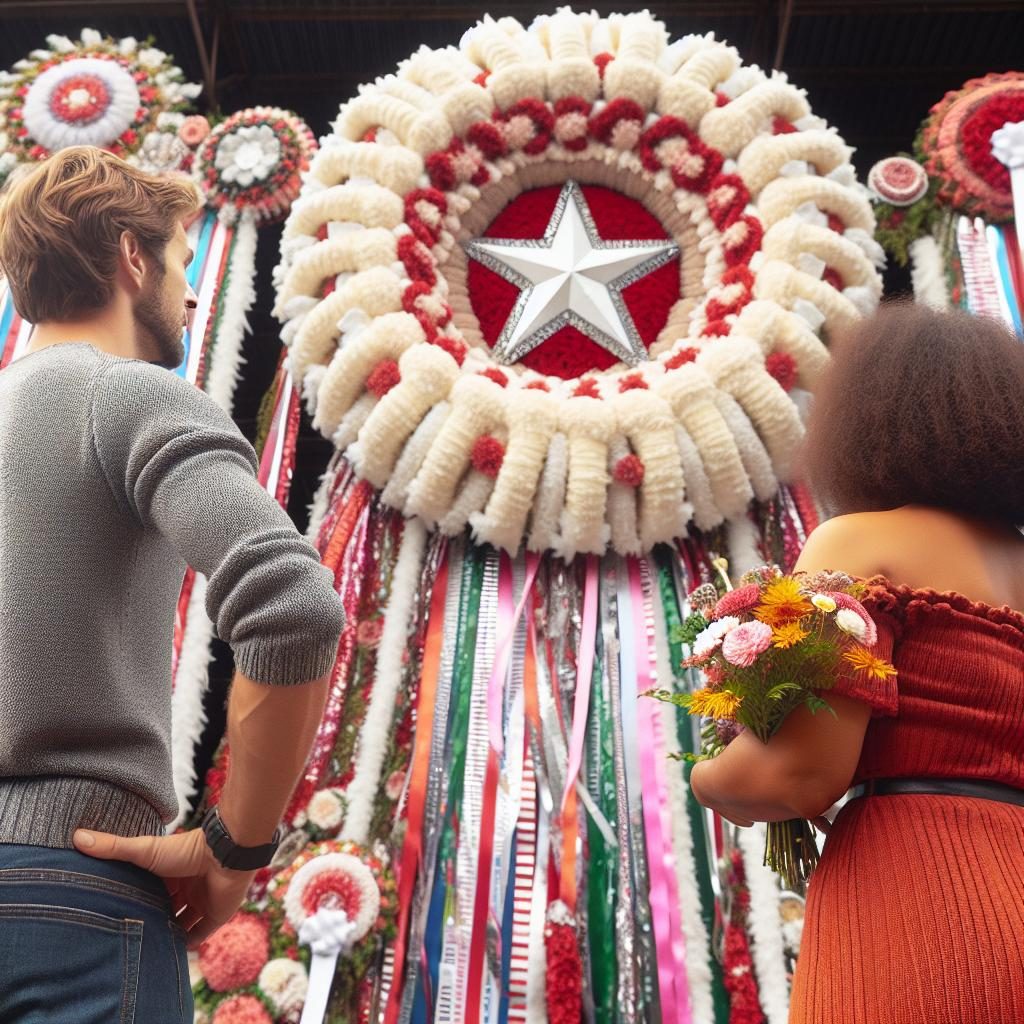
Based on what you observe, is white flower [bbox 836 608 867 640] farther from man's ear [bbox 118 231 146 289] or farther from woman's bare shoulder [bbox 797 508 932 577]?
man's ear [bbox 118 231 146 289]

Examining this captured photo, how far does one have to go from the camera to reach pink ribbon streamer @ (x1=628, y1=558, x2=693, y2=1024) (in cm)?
208

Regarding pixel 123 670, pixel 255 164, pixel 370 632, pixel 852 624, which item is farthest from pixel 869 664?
pixel 255 164

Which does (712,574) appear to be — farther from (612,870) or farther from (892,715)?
(892,715)

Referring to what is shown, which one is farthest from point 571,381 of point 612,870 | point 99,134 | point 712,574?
point 99,134

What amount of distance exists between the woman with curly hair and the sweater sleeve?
44cm

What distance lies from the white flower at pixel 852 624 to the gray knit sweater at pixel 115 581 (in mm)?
451

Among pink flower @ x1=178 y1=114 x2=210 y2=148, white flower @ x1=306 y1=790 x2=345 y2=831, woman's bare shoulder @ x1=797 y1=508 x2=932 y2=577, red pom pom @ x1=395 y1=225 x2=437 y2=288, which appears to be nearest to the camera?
woman's bare shoulder @ x1=797 y1=508 x2=932 y2=577

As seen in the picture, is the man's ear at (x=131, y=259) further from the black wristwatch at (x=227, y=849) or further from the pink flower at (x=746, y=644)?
the pink flower at (x=746, y=644)

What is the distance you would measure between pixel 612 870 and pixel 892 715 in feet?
3.68

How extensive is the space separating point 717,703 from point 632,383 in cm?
143

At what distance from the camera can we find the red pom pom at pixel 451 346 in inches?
102

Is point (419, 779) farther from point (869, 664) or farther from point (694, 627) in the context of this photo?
point (869, 664)

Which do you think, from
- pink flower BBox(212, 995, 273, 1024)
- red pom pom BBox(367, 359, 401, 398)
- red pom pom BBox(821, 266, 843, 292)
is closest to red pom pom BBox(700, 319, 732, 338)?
red pom pom BBox(821, 266, 843, 292)

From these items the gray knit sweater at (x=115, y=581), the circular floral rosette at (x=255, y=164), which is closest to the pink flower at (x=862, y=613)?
the gray knit sweater at (x=115, y=581)
